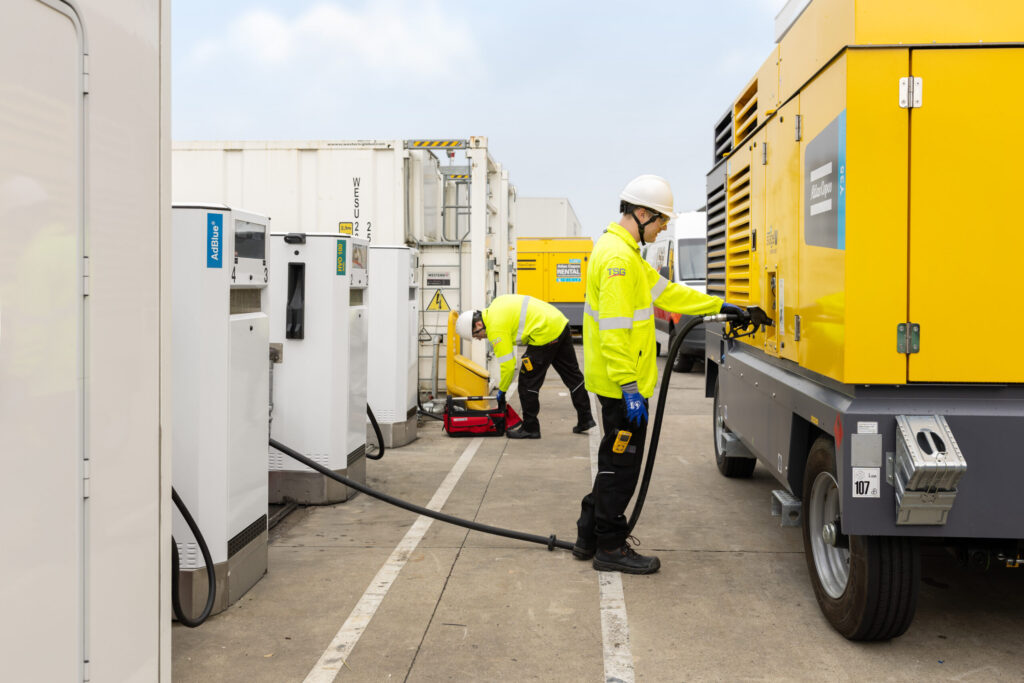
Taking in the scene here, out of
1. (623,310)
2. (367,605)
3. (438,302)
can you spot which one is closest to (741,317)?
(623,310)

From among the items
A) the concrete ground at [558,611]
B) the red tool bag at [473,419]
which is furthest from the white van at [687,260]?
the concrete ground at [558,611]

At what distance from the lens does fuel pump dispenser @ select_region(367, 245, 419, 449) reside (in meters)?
8.97

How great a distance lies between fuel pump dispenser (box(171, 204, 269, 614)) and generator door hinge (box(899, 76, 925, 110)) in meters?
3.02

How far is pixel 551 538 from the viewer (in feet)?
18.3

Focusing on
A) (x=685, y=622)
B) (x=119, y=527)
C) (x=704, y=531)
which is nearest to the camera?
(x=119, y=527)

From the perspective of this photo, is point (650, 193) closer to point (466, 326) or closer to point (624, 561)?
point (624, 561)

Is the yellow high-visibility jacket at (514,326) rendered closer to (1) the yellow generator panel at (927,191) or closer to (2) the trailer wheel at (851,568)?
(2) the trailer wheel at (851,568)

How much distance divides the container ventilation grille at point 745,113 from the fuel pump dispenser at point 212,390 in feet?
10.7

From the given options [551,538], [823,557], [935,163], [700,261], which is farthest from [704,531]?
[700,261]

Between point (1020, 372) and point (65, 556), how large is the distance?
3.37m

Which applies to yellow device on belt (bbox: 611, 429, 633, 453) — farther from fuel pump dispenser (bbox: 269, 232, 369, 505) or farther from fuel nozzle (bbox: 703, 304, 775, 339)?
fuel pump dispenser (bbox: 269, 232, 369, 505)

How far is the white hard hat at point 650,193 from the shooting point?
207 inches

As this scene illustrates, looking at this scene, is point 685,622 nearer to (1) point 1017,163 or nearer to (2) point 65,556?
(1) point 1017,163

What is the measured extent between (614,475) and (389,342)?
4.22 meters
